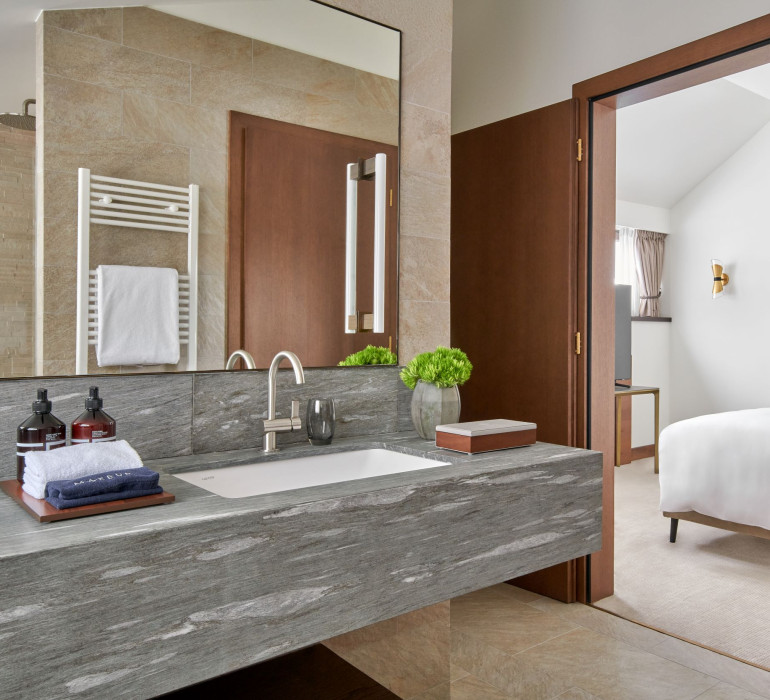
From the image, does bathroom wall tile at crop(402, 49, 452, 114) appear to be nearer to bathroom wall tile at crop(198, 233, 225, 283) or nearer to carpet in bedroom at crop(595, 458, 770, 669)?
bathroom wall tile at crop(198, 233, 225, 283)

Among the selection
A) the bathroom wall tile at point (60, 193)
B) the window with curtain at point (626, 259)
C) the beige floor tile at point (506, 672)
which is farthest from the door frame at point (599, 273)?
the window with curtain at point (626, 259)

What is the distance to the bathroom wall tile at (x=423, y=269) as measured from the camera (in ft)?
6.99

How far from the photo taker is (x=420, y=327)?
2.17 metres

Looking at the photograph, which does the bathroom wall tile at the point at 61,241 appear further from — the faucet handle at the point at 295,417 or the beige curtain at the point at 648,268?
the beige curtain at the point at 648,268

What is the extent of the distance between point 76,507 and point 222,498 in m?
0.24

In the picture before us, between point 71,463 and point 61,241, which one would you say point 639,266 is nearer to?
point 61,241

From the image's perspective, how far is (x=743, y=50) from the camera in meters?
2.11

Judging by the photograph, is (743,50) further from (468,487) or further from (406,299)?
(468,487)

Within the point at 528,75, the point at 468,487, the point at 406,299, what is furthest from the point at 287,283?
the point at 528,75

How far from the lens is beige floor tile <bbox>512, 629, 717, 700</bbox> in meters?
2.09

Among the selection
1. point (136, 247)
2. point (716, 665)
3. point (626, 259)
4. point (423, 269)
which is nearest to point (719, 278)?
point (626, 259)

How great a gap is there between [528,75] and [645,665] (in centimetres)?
242

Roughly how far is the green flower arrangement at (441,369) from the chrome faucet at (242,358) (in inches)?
18.8

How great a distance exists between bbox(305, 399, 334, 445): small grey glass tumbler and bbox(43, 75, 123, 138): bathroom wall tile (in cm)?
83
